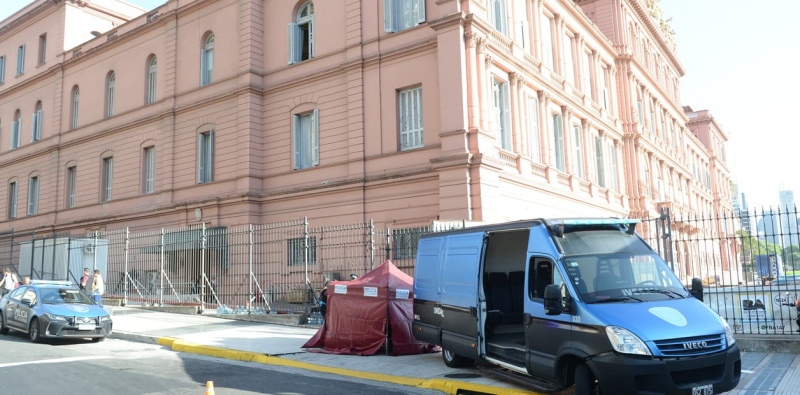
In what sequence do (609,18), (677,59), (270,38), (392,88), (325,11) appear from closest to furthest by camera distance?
1. (392,88)
2. (325,11)
3. (270,38)
4. (609,18)
5. (677,59)

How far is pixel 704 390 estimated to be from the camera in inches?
256

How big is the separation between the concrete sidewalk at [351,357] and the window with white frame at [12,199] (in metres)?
24.1

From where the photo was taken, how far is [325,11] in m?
23.9

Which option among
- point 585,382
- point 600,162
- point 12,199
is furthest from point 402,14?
point 12,199

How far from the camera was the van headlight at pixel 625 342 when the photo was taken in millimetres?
6391

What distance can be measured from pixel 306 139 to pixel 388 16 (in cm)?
591

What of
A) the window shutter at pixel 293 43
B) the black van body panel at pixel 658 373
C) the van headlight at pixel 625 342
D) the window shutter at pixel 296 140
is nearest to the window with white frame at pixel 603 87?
the window shutter at pixel 293 43

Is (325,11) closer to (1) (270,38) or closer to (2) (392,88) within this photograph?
(1) (270,38)

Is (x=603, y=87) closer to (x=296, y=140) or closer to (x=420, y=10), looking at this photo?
(x=420, y=10)

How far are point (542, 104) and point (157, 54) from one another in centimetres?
1855

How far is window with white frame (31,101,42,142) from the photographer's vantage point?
35750 millimetres

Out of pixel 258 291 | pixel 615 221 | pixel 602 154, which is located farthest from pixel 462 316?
pixel 602 154

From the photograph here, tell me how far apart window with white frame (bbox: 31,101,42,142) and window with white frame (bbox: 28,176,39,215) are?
2.43 m

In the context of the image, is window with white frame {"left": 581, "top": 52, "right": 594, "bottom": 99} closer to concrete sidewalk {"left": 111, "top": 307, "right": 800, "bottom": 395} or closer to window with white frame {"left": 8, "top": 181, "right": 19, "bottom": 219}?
concrete sidewalk {"left": 111, "top": 307, "right": 800, "bottom": 395}
